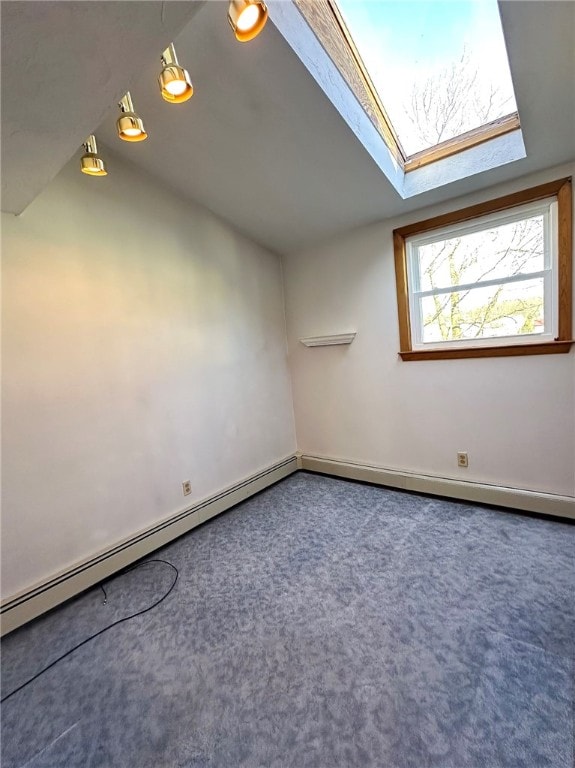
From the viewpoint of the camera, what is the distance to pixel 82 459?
208cm

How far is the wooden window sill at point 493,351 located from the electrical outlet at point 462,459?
0.75 metres


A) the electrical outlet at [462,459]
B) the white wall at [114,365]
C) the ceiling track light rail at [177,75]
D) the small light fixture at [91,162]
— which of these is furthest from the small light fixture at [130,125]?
the electrical outlet at [462,459]

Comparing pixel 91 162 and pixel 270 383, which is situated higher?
pixel 91 162

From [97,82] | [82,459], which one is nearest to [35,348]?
[82,459]

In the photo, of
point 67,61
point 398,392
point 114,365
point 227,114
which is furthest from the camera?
point 398,392

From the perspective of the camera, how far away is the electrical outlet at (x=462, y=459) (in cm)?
267

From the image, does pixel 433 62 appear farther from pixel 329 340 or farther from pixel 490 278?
pixel 329 340

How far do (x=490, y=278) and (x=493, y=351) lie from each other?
1.73ft

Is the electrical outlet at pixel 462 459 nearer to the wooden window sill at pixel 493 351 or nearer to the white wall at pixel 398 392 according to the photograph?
the white wall at pixel 398 392

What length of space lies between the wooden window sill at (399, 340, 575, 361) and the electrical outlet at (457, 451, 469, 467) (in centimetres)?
75

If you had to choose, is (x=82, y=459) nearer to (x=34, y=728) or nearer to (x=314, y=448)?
(x=34, y=728)

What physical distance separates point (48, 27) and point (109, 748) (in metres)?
2.24

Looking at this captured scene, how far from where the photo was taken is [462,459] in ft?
8.80

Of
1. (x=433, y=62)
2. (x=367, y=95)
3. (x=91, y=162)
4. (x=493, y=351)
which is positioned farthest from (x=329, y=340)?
(x=91, y=162)
